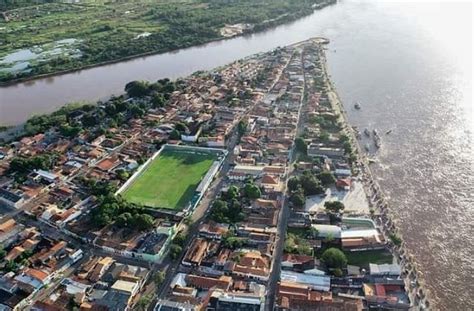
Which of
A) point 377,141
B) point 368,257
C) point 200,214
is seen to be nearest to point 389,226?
point 368,257

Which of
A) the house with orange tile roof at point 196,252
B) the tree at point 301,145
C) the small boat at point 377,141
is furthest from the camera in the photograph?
the small boat at point 377,141

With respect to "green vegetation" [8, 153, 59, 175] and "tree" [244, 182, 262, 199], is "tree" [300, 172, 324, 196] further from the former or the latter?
"green vegetation" [8, 153, 59, 175]

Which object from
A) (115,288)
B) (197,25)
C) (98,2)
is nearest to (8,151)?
(115,288)

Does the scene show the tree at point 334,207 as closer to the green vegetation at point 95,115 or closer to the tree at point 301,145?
the tree at point 301,145

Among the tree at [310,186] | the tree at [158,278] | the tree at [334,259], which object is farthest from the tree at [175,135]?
the tree at [334,259]

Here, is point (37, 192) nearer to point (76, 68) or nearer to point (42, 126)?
point (42, 126)
